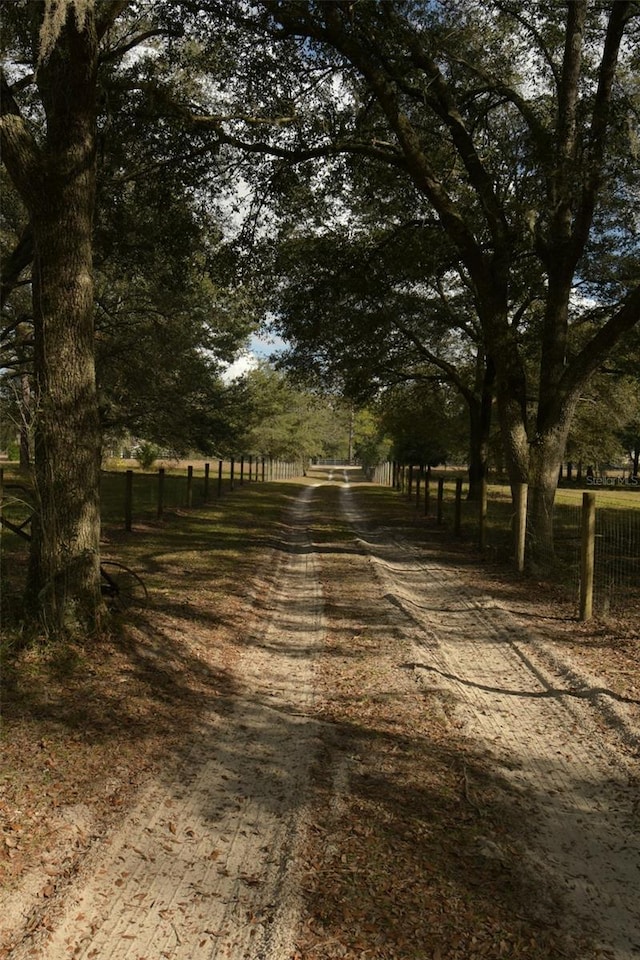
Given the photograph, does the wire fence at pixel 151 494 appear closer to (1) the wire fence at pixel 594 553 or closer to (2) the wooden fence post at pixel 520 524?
(1) the wire fence at pixel 594 553

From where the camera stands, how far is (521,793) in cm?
404

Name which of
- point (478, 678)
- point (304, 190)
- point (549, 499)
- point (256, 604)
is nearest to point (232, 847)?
point (478, 678)

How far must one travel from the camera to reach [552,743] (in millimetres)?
4777

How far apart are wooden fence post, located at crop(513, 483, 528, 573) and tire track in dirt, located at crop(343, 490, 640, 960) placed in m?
2.56

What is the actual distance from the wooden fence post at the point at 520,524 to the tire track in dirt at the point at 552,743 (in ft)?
8.39

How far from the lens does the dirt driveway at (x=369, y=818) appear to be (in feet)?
9.19

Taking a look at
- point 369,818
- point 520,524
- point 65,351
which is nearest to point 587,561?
point 520,524

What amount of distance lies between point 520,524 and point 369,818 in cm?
806

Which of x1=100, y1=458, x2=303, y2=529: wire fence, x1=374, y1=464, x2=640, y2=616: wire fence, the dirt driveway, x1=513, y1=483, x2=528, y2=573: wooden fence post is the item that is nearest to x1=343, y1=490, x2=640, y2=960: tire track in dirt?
the dirt driveway

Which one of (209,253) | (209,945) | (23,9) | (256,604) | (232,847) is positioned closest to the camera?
(209,945)

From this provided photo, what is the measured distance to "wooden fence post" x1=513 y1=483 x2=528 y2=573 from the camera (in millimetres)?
11000

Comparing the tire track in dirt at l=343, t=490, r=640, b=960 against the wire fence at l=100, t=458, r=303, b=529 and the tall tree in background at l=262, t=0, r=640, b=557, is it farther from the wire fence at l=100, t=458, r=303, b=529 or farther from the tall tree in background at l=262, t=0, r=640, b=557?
the wire fence at l=100, t=458, r=303, b=529

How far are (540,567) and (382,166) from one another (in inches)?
312

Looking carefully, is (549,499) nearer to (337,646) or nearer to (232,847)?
(337,646)
